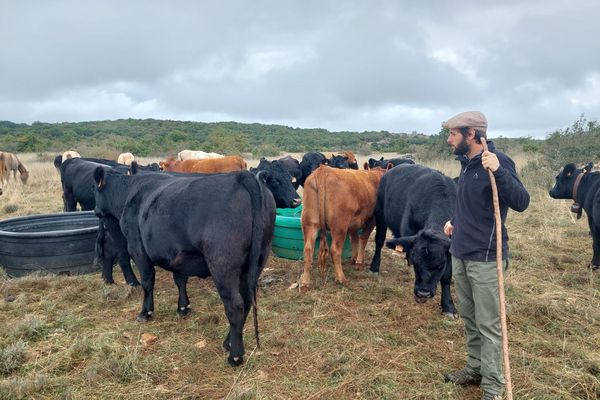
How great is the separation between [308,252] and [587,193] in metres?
5.88

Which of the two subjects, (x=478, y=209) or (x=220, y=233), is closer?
(x=478, y=209)

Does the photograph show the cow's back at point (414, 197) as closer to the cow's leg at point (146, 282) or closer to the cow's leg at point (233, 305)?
the cow's leg at point (233, 305)

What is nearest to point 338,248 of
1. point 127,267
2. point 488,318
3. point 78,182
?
point 127,267

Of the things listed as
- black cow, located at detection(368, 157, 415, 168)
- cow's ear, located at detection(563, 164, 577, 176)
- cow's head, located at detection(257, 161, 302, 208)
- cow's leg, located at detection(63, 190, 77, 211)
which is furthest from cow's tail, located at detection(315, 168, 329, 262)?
cow's ear, located at detection(563, 164, 577, 176)

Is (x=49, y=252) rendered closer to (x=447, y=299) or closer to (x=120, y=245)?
(x=120, y=245)

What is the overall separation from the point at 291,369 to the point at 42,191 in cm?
1770

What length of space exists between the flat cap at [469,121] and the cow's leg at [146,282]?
3638 mm

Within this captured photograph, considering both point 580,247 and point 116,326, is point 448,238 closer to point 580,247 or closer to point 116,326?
point 116,326

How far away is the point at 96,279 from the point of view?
639 cm

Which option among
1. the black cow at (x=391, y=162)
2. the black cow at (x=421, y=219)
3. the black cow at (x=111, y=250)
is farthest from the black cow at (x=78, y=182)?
the black cow at (x=391, y=162)

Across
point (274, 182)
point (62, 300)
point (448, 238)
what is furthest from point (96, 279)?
point (448, 238)

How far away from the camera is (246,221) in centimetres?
381

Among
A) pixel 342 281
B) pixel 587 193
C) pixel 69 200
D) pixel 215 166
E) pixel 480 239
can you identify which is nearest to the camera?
pixel 480 239

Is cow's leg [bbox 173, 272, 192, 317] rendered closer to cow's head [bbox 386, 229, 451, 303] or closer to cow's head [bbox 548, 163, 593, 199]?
cow's head [bbox 386, 229, 451, 303]
